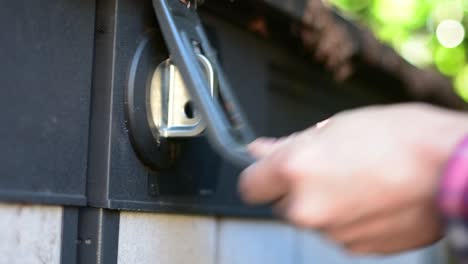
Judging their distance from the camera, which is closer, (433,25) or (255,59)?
(255,59)

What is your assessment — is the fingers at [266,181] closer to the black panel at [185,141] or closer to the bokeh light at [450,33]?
the black panel at [185,141]

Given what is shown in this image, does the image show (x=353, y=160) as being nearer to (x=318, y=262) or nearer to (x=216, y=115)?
(x=216, y=115)

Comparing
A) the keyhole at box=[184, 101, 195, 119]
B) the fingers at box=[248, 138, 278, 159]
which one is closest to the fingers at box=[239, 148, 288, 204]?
the fingers at box=[248, 138, 278, 159]

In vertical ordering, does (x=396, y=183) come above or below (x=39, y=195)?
below

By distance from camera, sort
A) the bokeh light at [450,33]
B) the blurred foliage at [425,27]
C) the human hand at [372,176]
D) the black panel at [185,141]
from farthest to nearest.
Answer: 1. the bokeh light at [450,33]
2. the blurred foliage at [425,27]
3. the black panel at [185,141]
4. the human hand at [372,176]

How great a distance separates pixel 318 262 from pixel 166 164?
1.33 metres

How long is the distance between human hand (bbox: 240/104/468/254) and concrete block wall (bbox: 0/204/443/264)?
58cm

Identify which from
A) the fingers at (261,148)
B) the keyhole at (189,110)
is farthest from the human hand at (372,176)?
the keyhole at (189,110)

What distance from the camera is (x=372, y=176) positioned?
924 millimetres

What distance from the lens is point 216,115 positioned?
1462mm

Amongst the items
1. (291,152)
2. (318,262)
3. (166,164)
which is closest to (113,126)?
(166,164)

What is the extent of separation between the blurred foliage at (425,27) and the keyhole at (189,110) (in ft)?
20.1

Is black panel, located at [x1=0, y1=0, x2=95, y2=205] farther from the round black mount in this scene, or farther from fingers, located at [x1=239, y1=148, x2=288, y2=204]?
fingers, located at [x1=239, y1=148, x2=288, y2=204]

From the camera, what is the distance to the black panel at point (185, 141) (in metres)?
1.55
